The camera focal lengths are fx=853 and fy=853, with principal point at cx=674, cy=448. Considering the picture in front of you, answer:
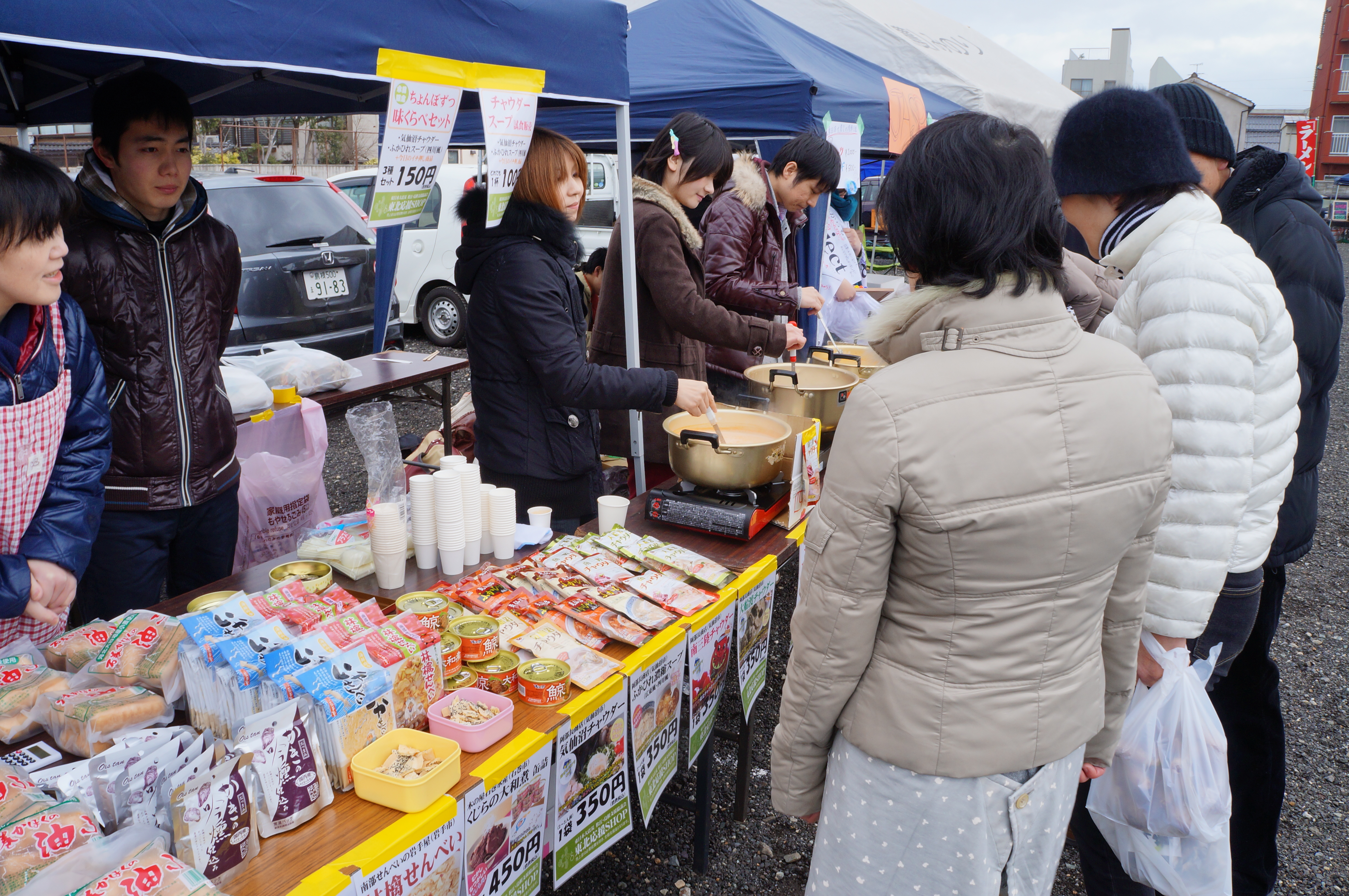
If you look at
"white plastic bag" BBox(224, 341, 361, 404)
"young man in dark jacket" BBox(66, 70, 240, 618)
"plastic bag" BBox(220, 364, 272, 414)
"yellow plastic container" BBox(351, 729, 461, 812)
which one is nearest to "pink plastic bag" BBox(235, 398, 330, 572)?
"plastic bag" BBox(220, 364, 272, 414)

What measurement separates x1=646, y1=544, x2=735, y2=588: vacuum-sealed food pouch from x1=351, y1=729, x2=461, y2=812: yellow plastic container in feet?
2.65

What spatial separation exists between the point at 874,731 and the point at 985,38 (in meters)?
10.6

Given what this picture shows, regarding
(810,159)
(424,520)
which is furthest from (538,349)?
(810,159)

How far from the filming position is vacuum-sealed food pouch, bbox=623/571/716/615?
6.30 feet

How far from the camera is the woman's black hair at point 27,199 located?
5.16ft

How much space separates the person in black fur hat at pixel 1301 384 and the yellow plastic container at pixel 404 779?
6.18 feet

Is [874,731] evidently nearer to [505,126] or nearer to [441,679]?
[441,679]

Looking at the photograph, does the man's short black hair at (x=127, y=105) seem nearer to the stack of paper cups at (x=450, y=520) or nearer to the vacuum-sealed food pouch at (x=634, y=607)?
the stack of paper cups at (x=450, y=520)

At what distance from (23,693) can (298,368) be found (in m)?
2.69

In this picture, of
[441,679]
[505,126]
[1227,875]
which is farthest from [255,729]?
[1227,875]

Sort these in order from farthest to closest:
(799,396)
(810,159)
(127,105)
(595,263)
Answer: (595,263)
(810,159)
(799,396)
(127,105)

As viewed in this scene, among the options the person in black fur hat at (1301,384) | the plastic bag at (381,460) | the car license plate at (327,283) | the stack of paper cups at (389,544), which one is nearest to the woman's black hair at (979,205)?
the person in black fur hat at (1301,384)

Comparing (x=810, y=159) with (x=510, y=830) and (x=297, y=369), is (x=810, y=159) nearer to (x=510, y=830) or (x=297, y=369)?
(x=297, y=369)

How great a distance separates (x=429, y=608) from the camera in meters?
1.65
